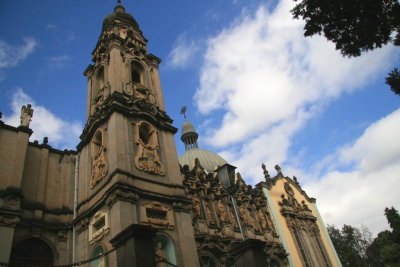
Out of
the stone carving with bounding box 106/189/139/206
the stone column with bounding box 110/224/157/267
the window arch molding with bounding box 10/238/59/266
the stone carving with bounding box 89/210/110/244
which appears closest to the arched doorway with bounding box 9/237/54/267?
the window arch molding with bounding box 10/238/59/266

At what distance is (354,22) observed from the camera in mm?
9633

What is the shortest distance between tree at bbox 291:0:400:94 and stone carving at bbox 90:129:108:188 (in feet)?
39.0

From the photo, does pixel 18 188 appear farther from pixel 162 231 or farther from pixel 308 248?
pixel 308 248

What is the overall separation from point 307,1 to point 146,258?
8506mm

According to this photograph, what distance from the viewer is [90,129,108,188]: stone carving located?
17.5m

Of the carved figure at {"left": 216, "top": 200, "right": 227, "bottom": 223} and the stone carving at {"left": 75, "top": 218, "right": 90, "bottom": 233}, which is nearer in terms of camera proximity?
the stone carving at {"left": 75, "top": 218, "right": 90, "bottom": 233}

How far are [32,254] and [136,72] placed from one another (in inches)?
509

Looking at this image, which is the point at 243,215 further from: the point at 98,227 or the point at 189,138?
the point at 189,138

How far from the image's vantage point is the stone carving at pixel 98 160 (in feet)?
57.3

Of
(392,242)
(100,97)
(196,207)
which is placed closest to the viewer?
(196,207)

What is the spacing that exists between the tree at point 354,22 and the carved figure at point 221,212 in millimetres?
14807

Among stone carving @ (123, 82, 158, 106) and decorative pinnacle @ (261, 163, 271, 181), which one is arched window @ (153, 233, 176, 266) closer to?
stone carving @ (123, 82, 158, 106)

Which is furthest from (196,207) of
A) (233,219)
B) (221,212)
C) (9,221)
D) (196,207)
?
(9,221)

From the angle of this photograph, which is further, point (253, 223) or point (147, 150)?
point (253, 223)
